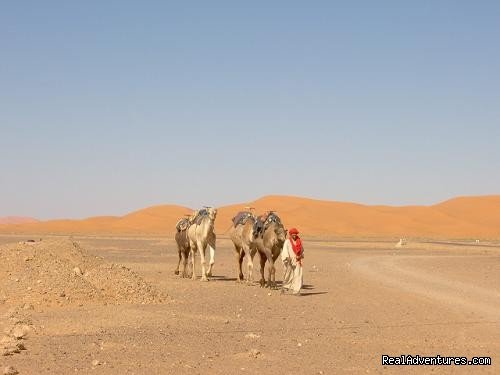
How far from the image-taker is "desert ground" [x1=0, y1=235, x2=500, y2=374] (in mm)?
10734

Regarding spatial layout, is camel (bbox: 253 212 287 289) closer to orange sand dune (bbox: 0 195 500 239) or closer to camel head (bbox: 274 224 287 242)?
camel head (bbox: 274 224 287 242)

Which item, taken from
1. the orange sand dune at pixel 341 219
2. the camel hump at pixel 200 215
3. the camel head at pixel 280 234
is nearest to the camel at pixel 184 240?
the camel hump at pixel 200 215

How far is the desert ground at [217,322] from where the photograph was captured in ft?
35.2

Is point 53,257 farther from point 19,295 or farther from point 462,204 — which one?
point 462,204

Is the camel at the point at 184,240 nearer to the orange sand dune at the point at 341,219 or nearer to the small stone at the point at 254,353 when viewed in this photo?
the small stone at the point at 254,353

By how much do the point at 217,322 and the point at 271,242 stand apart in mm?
7076

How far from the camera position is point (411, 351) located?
11.8m

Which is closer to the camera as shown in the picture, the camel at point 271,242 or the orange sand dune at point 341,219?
the camel at point 271,242

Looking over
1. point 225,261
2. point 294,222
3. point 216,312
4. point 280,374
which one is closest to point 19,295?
point 216,312

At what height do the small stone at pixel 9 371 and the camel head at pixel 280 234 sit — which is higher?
the camel head at pixel 280 234

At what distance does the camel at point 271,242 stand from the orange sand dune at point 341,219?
283 feet

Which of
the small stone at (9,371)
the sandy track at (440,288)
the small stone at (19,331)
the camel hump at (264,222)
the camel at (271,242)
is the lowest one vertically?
the small stone at (9,371)

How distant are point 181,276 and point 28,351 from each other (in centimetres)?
1491

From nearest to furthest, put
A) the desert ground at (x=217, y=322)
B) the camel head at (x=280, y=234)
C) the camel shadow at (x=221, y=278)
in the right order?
the desert ground at (x=217, y=322) < the camel head at (x=280, y=234) < the camel shadow at (x=221, y=278)
